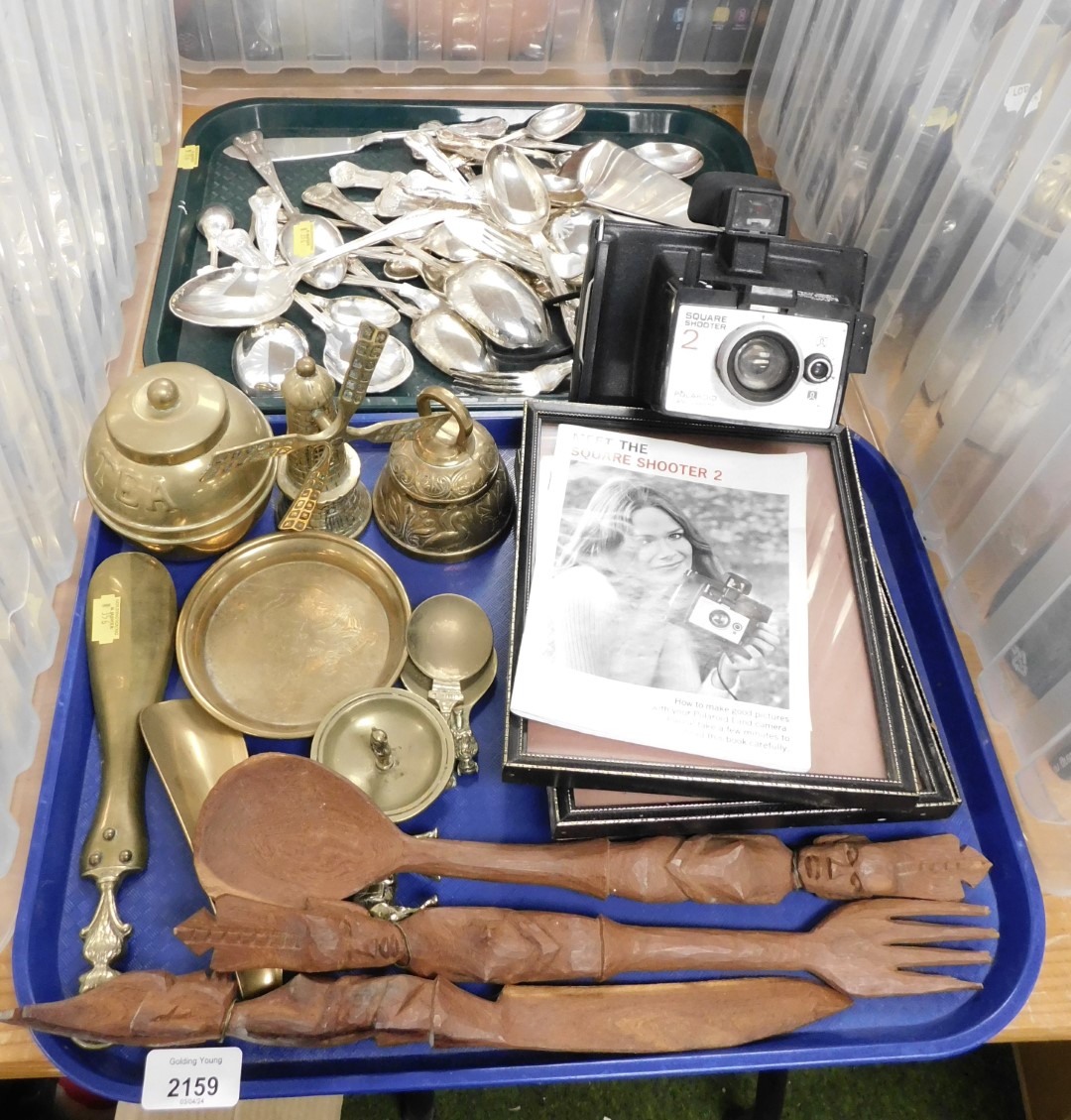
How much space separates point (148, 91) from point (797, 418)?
944 mm

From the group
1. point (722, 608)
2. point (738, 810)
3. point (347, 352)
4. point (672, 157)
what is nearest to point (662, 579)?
point (722, 608)

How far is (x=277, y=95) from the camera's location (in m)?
1.39

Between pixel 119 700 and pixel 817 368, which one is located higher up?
pixel 817 368

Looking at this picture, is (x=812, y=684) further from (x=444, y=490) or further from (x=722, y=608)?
(x=444, y=490)

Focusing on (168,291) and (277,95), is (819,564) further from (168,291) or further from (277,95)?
(277,95)

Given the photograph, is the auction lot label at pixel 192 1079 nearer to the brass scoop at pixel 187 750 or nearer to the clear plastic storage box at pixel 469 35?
the brass scoop at pixel 187 750

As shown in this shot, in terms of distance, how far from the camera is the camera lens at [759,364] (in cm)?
78

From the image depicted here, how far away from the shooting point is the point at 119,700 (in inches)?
32.1

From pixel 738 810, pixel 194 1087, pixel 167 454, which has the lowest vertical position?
pixel 194 1087

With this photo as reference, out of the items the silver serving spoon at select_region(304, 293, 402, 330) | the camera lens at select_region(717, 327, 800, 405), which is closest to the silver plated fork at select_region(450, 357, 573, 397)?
the silver serving spoon at select_region(304, 293, 402, 330)

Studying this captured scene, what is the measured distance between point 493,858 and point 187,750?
0.28 metres

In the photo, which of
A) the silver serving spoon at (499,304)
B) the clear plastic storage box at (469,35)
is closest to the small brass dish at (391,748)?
the silver serving spoon at (499,304)

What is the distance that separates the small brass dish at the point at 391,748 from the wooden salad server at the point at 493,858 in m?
0.04

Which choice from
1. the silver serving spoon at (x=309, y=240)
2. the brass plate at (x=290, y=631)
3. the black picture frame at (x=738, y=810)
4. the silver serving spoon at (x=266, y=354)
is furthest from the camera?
the silver serving spoon at (x=309, y=240)
